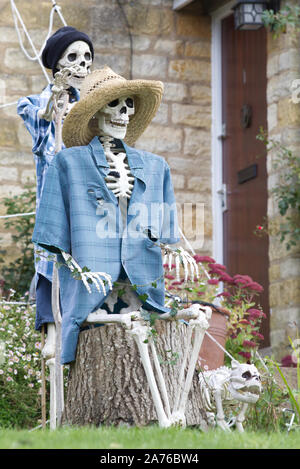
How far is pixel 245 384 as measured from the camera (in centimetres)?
439

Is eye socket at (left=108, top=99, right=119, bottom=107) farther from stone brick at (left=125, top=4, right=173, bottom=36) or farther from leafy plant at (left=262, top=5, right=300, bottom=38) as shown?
stone brick at (left=125, top=4, right=173, bottom=36)

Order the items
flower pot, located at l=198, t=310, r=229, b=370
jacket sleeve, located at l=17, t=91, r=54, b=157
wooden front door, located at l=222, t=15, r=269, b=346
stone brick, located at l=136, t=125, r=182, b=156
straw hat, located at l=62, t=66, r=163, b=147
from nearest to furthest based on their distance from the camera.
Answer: straw hat, located at l=62, t=66, r=163, b=147 < jacket sleeve, located at l=17, t=91, r=54, b=157 < flower pot, located at l=198, t=310, r=229, b=370 < wooden front door, located at l=222, t=15, r=269, b=346 < stone brick, located at l=136, t=125, r=182, b=156

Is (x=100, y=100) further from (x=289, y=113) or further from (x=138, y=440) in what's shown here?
(x=289, y=113)

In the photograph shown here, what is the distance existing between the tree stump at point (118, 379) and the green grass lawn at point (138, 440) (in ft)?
1.08

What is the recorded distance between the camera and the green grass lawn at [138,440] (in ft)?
11.4

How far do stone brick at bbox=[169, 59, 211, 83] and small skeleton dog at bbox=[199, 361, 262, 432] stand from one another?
427 cm

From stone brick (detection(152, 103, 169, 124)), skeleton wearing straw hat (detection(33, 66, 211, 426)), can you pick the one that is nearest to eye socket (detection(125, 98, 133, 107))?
skeleton wearing straw hat (detection(33, 66, 211, 426))

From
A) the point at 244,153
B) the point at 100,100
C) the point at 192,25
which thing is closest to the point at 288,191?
the point at 244,153

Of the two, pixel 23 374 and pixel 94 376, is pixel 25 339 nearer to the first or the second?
pixel 23 374

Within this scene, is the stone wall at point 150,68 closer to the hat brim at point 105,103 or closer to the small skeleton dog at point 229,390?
the hat brim at point 105,103

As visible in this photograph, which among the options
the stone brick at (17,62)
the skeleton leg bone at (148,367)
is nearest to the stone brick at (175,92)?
the stone brick at (17,62)

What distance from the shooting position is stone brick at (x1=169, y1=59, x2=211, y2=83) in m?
8.68
